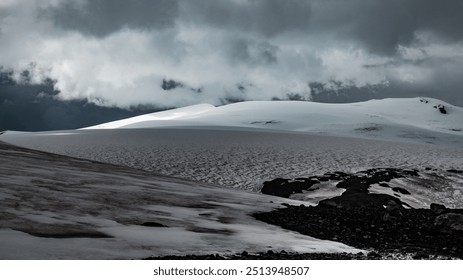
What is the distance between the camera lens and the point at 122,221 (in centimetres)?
1080

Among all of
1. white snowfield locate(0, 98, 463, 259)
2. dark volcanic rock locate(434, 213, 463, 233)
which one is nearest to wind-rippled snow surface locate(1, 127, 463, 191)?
white snowfield locate(0, 98, 463, 259)

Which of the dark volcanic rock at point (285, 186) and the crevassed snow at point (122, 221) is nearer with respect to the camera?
the crevassed snow at point (122, 221)

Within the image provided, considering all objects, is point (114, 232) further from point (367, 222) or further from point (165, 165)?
point (165, 165)

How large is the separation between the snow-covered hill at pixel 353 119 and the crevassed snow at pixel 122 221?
100078mm

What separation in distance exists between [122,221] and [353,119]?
137979 mm

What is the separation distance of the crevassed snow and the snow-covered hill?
100078 millimetres

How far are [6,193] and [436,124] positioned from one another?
531 ft

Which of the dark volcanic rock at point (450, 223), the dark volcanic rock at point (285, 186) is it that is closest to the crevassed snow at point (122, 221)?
the dark volcanic rock at point (450, 223)

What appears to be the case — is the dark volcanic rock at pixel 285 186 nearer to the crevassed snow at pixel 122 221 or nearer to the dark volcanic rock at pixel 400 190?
the dark volcanic rock at pixel 400 190

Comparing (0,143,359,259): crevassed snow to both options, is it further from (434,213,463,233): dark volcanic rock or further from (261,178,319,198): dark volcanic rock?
(261,178,319,198): dark volcanic rock

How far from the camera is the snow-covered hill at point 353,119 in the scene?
405ft

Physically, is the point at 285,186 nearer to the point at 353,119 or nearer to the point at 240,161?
the point at 240,161

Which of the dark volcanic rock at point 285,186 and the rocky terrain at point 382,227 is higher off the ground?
the rocky terrain at point 382,227

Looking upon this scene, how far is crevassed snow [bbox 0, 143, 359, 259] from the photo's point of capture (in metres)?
8.09
